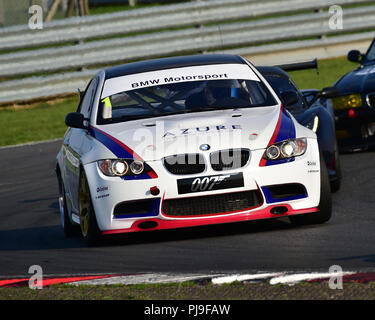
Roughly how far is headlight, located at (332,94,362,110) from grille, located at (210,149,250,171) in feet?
13.7

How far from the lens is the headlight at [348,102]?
37.0 ft

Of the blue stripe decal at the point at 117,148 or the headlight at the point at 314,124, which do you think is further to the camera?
the headlight at the point at 314,124

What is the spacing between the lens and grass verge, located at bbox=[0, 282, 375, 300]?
5129mm

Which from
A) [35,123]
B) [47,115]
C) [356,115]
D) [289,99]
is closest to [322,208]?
[289,99]

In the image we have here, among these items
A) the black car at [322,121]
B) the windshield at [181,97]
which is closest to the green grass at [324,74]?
the black car at [322,121]

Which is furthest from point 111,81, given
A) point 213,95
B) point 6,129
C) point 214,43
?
point 214,43

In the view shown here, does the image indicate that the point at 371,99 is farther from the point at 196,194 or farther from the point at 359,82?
the point at 196,194

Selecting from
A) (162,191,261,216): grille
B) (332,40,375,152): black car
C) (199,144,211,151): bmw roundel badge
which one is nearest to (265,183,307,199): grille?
(162,191,261,216): grille

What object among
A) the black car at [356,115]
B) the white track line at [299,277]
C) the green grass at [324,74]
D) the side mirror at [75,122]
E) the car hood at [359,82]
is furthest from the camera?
the green grass at [324,74]

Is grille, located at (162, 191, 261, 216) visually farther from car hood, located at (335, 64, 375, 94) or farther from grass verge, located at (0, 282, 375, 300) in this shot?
car hood, located at (335, 64, 375, 94)

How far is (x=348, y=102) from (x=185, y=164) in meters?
4.41

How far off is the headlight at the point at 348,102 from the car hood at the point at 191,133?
3.40 m

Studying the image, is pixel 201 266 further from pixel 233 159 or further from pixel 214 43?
pixel 214 43

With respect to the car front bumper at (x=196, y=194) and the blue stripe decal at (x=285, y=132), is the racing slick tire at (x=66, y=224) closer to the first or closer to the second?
the car front bumper at (x=196, y=194)
